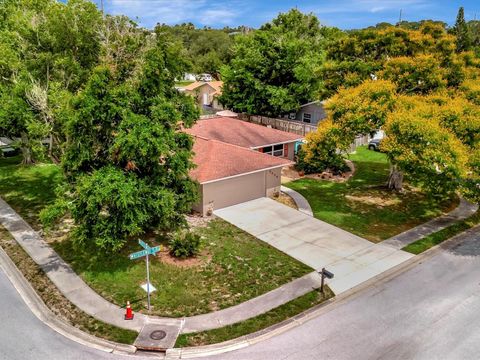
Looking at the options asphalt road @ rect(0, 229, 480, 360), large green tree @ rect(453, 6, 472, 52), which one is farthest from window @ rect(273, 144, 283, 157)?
large green tree @ rect(453, 6, 472, 52)

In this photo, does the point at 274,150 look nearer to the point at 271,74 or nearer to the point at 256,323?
the point at 271,74

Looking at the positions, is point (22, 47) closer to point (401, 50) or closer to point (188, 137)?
point (188, 137)

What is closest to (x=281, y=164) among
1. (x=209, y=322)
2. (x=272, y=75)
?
(x=209, y=322)

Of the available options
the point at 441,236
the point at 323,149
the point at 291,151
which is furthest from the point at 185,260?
the point at 291,151

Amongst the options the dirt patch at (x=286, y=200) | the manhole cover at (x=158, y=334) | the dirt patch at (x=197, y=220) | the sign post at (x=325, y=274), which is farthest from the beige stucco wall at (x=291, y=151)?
the manhole cover at (x=158, y=334)

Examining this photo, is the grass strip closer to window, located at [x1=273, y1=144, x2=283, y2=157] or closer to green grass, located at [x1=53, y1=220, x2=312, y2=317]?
Answer: green grass, located at [x1=53, y1=220, x2=312, y2=317]
